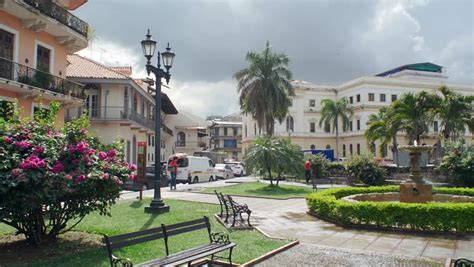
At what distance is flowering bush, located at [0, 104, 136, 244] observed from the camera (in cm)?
649

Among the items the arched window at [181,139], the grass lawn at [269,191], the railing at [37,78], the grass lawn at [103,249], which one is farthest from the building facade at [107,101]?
the arched window at [181,139]

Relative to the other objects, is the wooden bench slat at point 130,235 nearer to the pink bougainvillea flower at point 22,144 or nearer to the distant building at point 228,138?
the pink bougainvillea flower at point 22,144

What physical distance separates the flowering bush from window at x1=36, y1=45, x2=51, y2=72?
44.7 ft

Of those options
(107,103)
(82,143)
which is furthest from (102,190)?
(107,103)

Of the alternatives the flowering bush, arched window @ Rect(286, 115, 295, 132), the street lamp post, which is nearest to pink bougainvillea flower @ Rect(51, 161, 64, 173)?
the flowering bush

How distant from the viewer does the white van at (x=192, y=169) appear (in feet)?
94.1

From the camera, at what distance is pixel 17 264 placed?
6.45 m

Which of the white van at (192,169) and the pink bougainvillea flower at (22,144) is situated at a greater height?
the pink bougainvillea flower at (22,144)

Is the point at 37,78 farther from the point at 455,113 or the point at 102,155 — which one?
the point at 455,113

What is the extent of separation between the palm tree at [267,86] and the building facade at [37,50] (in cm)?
2014

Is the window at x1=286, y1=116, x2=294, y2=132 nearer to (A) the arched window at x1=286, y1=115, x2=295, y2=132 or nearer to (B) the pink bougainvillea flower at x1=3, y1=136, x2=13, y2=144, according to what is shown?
(A) the arched window at x1=286, y1=115, x2=295, y2=132

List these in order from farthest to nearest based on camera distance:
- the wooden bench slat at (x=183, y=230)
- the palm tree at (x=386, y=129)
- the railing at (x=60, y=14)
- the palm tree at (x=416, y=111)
Answer: 1. the palm tree at (x=386, y=129)
2. the palm tree at (x=416, y=111)
3. the railing at (x=60, y=14)
4. the wooden bench slat at (x=183, y=230)

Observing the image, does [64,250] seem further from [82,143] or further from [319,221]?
[319,221]

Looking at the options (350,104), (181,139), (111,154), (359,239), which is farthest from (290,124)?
(111,154)
